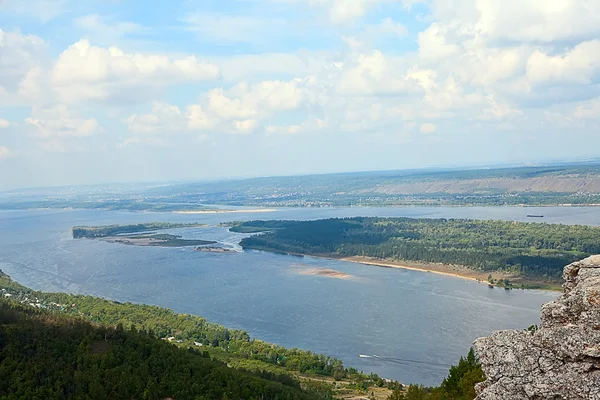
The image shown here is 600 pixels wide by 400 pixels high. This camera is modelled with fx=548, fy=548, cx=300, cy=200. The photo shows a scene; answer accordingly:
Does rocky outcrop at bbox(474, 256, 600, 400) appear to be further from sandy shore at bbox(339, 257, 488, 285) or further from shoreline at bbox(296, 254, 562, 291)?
sandy shore at bbox(339, 257, 488, 285)

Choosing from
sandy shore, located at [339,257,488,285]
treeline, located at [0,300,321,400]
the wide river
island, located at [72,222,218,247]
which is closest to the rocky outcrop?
treeline, located at [0,300,321,400]

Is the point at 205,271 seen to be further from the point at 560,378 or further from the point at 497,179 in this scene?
the point at 497,179

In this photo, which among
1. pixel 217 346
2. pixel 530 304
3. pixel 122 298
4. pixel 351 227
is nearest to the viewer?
pixel 217 346

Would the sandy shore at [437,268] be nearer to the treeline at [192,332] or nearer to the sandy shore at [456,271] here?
the sandy shore at [456,271]

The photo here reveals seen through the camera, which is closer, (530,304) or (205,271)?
(530,304)

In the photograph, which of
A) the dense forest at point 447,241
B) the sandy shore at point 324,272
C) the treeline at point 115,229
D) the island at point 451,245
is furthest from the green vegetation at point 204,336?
the treeline at point 115,229

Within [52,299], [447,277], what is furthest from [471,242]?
[52,299]
